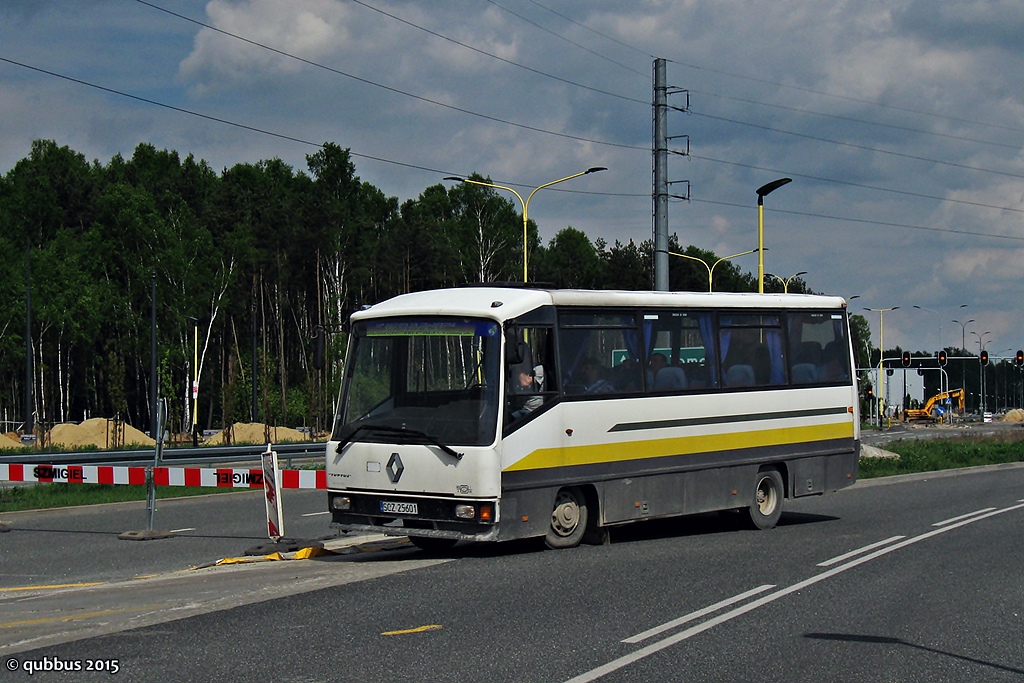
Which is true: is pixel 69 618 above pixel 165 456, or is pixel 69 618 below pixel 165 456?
below

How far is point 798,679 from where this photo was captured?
8008 millimetres

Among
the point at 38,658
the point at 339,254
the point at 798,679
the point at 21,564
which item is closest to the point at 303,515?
the point at 21,564

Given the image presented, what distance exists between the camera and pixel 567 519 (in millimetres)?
15047

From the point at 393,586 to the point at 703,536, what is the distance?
6193 millimetres

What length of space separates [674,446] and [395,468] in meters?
3.90

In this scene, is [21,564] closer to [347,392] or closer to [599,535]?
[347,392]

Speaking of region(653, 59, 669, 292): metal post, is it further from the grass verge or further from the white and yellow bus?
the white and yellow bus

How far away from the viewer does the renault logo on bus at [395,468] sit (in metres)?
14.2

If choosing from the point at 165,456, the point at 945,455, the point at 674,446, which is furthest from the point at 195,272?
the point at 674,446

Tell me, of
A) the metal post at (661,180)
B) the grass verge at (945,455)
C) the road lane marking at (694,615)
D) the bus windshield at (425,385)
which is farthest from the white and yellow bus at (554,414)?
the grass verge at (945,455)

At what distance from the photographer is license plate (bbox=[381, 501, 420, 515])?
14109 millimetres

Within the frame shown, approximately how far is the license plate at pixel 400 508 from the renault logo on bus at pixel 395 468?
262 mm

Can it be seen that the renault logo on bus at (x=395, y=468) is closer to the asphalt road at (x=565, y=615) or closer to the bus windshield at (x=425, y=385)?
the bus windshield at (x=425, y=385)

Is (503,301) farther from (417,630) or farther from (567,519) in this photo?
(417,630)
